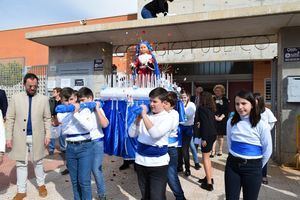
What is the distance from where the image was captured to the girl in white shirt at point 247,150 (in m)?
2.62

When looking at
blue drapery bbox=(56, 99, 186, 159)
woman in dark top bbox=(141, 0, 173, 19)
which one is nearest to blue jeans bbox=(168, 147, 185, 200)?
blue drapery bbox=(56, 99, 186, 159)

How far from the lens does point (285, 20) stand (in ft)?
17.3

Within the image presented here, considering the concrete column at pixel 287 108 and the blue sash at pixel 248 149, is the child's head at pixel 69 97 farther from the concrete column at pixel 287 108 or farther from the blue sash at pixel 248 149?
the concrete column at pixel 287 108

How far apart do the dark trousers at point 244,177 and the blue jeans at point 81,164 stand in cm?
154

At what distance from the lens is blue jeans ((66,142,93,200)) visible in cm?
317

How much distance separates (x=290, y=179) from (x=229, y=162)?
2793mm

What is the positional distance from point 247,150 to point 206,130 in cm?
164

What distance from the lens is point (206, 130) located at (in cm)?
428

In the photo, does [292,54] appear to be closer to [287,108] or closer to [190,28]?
[287,108]

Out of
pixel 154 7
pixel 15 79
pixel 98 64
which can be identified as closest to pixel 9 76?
pixel 15 79

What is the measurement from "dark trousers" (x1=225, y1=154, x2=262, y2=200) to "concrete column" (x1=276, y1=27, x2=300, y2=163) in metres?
3.49

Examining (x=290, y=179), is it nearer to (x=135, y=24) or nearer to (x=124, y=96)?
(x=124, y=96)

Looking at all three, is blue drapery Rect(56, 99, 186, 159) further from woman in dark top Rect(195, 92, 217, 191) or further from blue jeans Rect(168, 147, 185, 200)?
blue jeans Rect(168, 147, 185, 200)

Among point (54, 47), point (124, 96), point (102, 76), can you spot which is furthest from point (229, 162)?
point (54, 47)
